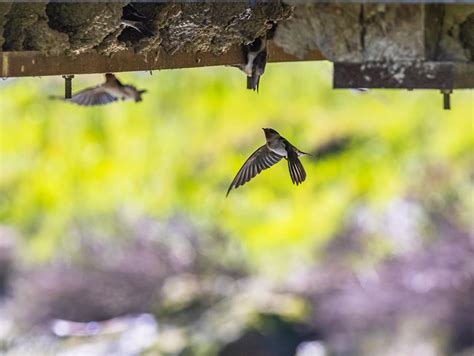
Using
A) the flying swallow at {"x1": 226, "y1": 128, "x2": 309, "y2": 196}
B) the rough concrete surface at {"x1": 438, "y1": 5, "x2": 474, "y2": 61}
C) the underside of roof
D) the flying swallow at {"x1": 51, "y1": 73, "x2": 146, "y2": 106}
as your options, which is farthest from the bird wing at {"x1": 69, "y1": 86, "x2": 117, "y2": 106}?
the rough concrete surface at {"x1": 438, "y1": 5, "x2": 474, "y2": 61}

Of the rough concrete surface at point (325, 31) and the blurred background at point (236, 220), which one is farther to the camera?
the blurred background at point (236, 220)

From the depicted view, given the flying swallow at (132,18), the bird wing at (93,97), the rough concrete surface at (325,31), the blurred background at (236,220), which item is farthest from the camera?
the blurred background at (236,220)

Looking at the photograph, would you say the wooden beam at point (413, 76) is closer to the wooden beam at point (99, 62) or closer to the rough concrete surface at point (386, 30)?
the rough concrete surface at point (386, 30)

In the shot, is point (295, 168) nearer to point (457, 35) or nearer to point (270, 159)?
point (270, 159)

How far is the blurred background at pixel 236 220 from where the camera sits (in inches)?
301

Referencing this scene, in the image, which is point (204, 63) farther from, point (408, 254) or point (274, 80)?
point (408, 254)

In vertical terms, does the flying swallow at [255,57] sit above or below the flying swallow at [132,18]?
below

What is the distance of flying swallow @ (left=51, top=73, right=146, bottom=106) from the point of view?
12.3 feet

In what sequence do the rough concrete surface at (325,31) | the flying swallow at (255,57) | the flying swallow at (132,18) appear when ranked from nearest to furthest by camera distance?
the flying swallow at (132,18)
the flying swallow at (255,57)
the rough concrete surface at (325,31)

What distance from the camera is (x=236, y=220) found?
8406mm

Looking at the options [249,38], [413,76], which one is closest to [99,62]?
[249,38]

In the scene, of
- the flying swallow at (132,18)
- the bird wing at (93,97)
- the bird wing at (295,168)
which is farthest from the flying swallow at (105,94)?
the flying swallow at (132,18)

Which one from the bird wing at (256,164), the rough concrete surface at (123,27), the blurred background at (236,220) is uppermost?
the rough concrete surface at (123,27)

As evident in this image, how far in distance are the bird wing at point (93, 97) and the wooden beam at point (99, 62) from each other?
1.43 m
